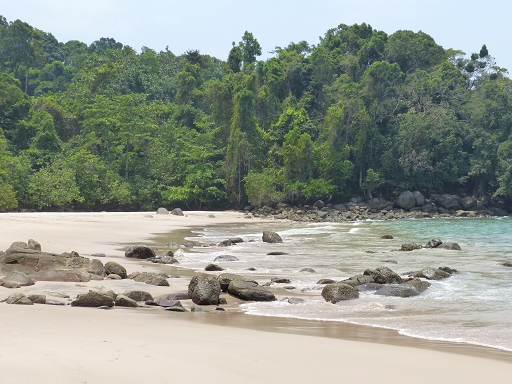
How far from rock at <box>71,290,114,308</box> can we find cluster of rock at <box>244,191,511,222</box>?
3131cm

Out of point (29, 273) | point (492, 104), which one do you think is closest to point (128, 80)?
point (492, 104)

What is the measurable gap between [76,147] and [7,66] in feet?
122

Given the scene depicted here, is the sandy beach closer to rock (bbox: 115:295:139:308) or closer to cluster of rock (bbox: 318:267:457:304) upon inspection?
rock (bbox: 115:295:139:308)

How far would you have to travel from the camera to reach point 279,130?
46.1 meters

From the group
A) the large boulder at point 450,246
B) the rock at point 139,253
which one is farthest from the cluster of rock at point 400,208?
the rock at point 139,253

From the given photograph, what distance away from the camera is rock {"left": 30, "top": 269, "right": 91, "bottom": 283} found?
8.05 metres

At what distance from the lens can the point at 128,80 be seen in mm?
53656

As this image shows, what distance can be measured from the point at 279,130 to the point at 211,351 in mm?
42570

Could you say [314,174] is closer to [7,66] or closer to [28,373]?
[28,373]

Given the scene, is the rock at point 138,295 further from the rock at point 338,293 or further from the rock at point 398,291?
the rock at point 398,291

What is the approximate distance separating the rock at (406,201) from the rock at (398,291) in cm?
A: 3732

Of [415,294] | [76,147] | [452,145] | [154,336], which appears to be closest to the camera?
[154,336]

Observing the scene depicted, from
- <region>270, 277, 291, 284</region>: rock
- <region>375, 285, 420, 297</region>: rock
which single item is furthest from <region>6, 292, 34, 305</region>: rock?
<region>375, 285, 420, 297</region>: rock

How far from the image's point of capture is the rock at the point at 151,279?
8664 mm
